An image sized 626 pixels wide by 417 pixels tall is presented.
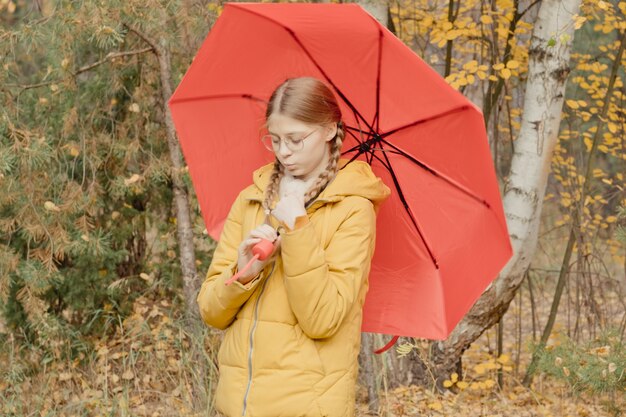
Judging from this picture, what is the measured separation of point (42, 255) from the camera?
475 cm

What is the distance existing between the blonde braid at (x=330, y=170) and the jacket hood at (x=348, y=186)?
0.07 feet

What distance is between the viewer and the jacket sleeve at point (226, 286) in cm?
229

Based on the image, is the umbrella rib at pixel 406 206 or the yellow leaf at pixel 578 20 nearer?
the umbrella rib at pixel 406 206

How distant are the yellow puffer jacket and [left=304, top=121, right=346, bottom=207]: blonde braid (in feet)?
0.10

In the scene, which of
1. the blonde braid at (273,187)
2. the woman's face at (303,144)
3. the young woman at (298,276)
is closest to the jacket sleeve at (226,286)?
the young woman at (298,276)

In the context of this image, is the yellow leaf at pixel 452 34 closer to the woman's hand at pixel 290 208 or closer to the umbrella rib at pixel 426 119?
the umbrella rib at pixel 426 119

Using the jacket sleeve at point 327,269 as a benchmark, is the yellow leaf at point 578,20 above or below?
above

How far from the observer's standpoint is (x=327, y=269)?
2.25 metres

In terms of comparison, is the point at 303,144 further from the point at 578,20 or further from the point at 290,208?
the point at 578,20

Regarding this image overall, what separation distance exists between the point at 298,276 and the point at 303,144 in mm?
409

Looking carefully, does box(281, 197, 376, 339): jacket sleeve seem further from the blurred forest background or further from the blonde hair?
the blurred forest background

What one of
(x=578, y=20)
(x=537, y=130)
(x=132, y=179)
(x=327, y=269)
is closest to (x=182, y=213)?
(x=132, y=179)

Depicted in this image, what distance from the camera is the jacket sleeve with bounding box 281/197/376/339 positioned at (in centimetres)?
218

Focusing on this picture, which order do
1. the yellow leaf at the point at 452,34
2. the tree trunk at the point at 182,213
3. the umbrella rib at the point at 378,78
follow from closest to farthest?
the umbrella rib at the point at 378,78 → the tree trunk at the point at 182,213 → the yellow leaf at the point at 452,34
